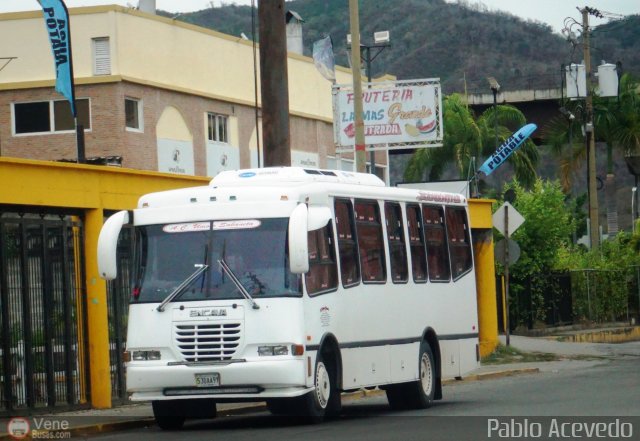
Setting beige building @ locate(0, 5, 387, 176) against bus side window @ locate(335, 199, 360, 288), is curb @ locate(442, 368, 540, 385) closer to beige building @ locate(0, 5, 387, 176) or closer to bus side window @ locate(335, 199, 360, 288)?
bus side window @ locate(335, 199, 360, 288)

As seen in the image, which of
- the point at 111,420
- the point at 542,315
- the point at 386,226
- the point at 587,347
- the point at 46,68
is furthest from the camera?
the point at 46,68

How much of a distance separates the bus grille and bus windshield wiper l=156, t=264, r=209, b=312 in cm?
39

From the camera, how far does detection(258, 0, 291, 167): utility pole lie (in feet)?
71.4

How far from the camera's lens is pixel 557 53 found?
151750 mm

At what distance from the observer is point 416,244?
2088 centimetres

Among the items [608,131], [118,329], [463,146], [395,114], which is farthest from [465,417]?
[463,146]

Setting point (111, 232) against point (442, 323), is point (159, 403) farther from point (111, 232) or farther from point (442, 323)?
point (442, 323)

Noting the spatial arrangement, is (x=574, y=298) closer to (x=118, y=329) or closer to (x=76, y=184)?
(x=118, y=329)

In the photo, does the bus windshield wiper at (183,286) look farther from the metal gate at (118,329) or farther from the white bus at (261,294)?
the metal gate at (118,329)

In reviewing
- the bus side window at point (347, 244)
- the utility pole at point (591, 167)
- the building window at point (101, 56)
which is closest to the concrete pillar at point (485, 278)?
the bus side window at point (347, 244)

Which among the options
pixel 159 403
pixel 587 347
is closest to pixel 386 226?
pixel 159 403

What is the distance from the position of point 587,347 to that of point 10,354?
21818mm

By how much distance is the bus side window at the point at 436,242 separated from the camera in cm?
2134

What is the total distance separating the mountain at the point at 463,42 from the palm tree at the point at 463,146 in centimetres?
5822
